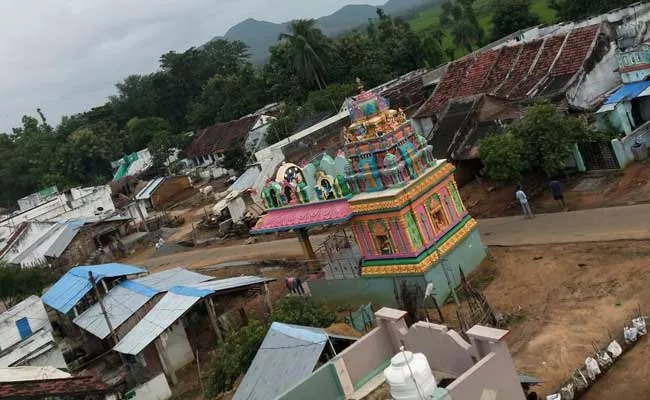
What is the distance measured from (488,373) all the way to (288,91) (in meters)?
58.0

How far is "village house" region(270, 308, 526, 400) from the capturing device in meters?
8.93

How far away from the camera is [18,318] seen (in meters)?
24.8

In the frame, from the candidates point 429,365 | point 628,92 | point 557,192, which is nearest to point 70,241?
point 557,192

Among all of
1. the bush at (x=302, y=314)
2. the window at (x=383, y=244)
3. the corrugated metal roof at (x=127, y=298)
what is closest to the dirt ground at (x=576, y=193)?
the window at (x=383, y=244)

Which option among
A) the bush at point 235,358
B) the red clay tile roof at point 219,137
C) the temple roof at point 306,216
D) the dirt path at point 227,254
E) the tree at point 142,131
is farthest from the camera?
the tree at point 142,131

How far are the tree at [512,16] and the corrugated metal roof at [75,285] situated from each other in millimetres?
44053

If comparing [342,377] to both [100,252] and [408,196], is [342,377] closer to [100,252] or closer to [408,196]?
[408,196]

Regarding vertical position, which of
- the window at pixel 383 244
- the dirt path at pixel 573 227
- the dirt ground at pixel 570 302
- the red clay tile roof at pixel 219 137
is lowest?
the dirt ground at pixel 570 302

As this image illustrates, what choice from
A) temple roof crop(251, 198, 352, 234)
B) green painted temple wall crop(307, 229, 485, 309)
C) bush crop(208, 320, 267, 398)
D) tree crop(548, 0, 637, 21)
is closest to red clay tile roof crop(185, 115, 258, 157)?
tree crop(548, 0, 637, 21)

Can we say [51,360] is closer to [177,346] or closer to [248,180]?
[177,346]

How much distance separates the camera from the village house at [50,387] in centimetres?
1595

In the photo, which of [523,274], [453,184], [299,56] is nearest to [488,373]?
[523,274]

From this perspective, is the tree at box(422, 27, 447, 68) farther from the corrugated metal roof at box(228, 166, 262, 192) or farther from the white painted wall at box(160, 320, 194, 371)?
the white painted wall at box(160, 320, 194, 371)

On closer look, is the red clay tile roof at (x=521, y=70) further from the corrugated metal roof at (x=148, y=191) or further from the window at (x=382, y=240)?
→ the corrugated metal roof at (x=148, y=191)
